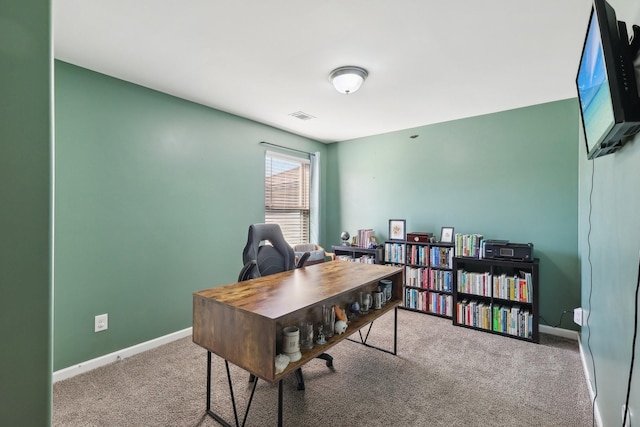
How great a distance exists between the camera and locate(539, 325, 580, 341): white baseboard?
2.92 m

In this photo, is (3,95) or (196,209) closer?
(3,95)

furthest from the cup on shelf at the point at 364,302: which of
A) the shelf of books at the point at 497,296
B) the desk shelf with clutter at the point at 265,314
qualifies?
the shelf of books at the point at 497,296

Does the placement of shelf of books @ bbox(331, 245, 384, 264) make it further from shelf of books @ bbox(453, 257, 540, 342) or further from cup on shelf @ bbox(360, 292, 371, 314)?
cup on shelf @ bbox(360, 292, 371, 314)

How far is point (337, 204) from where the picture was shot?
488cm

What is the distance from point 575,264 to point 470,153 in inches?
63.6

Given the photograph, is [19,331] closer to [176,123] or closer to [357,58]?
[357,58]

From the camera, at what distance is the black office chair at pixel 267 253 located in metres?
2.27

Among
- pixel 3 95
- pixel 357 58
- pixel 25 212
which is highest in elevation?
pixel 357 58

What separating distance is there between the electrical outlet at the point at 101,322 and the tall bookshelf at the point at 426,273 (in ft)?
10.4

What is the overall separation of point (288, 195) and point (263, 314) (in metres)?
3.10

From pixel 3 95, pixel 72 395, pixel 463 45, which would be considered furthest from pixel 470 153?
pixel 72 395

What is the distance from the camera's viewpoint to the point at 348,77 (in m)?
2.36

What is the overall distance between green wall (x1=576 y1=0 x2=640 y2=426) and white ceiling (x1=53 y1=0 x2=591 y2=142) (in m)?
0.67

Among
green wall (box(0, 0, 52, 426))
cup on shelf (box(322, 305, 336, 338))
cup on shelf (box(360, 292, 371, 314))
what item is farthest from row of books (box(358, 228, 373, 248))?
green wall (box(0, 0, 52, 426))
